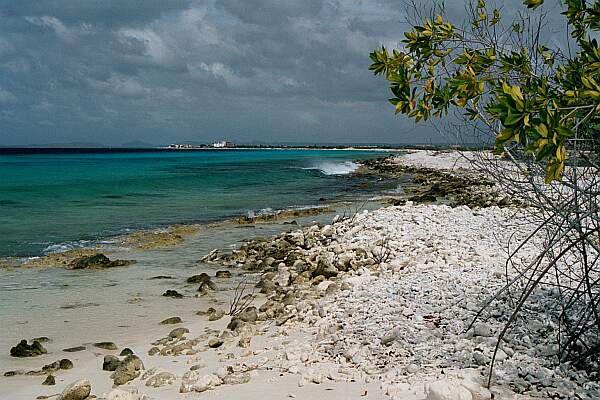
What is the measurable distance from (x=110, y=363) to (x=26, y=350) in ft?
4.51

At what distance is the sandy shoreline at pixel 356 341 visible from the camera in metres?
4.41

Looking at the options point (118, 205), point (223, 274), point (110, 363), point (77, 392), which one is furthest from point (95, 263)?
point (118, 205)

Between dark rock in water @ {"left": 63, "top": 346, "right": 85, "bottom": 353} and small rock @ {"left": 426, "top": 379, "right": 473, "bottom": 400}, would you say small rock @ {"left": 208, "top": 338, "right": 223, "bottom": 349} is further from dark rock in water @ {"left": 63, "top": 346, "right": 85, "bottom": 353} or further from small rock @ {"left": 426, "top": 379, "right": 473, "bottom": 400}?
small rock @ {"left": 426, "top": 379, "right": 473, "bottom": 400}

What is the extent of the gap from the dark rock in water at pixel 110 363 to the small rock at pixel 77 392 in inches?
31.8

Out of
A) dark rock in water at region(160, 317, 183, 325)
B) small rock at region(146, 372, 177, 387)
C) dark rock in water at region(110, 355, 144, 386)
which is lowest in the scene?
dark rock in water at region(160, 317, 183, 325)

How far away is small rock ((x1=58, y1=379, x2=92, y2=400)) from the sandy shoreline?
0.14 m

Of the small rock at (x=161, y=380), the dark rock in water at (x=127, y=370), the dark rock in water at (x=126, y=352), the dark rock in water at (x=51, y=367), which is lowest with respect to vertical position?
the dark rock in water at (x=51, y=367)

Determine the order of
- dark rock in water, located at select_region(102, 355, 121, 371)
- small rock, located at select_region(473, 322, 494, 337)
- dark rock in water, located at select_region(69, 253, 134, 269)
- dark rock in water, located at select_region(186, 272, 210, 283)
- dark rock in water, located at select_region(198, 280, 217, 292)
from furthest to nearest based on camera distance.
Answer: dark rock in water, located at select_region(69, 253, 134, 269), dark rock in water, located at select_region(186, 272, 210, 283), dark rock in water, located at select_region(198, 280, 217, 292), dark rock in water, located at select_region(102, 355, 121, 371), small rock, located at select_region(473, 322, 494, 337)

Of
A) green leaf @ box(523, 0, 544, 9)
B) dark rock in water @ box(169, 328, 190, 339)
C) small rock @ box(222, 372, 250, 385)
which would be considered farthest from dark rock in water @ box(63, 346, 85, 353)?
green leaf @ box(523, 0, 544, 9)

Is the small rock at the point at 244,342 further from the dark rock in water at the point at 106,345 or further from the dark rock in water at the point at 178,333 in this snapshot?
the dark rock in water at the point at 106,345

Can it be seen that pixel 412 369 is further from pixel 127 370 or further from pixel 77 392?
pixel 77 392

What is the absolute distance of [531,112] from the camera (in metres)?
2.53

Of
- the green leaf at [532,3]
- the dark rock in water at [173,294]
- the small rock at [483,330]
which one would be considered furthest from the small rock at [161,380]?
the green leaf at [532,3]

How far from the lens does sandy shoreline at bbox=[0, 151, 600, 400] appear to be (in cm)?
441
